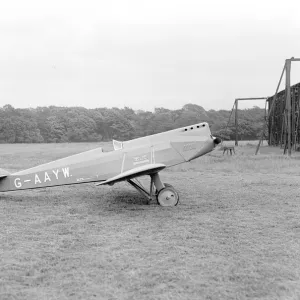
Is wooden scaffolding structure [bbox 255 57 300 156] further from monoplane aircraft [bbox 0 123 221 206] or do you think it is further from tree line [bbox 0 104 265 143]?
monoplane aircraft [bbox 0 123 221 206]

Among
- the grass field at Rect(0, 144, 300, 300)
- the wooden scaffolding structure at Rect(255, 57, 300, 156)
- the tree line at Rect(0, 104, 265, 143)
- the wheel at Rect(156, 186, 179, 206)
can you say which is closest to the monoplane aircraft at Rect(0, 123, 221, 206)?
the wheel at Rect(156, 186, 179, 206)

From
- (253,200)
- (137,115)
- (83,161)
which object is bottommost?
(253,200)

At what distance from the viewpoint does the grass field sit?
378 cm

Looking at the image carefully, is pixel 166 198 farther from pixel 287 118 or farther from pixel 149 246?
pixel 287 118

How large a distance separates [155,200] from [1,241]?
4089mm

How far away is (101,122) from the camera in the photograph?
37.0 m

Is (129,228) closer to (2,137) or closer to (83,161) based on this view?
(83,161)

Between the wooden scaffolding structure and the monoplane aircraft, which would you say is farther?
the wooden scaffolding structure

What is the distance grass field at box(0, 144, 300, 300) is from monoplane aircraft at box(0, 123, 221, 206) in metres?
0.48

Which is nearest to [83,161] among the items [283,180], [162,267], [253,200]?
[253,200]

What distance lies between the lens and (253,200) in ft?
29.4

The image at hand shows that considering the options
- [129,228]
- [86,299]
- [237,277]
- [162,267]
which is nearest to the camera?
[86,299]

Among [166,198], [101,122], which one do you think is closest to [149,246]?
[166,198]

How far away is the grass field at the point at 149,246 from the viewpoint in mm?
3777
